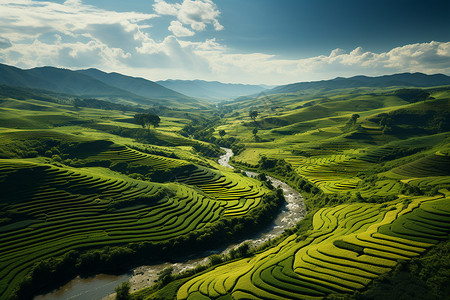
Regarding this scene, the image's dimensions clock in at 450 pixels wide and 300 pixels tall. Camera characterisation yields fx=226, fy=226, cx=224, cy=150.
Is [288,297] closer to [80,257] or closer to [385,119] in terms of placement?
[80,257]

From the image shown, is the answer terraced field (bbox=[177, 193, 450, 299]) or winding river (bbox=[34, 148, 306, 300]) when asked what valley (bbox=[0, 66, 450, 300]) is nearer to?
terraced field (bbox=[177, 193, 450, 299])

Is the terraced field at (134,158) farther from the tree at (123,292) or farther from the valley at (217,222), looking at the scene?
the tree at (123,292)

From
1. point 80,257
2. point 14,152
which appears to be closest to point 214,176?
point 80,257

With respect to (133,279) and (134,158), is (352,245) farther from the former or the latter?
(134,158)

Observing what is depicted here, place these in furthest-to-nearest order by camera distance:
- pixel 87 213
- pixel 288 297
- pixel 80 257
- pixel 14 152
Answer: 1. pixel 14 152
2. pixel 87 213
3. pixel 80 257
4. pixel 288 297

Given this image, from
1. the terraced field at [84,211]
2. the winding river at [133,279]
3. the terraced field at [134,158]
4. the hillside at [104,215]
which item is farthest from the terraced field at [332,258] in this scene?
the terraced field at [134,158]

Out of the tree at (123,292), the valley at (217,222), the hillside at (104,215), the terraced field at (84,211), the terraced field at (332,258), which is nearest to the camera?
the terraced field at (332,258)
